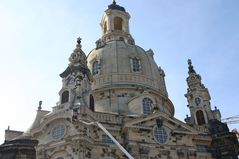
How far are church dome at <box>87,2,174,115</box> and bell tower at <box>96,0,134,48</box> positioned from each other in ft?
3.15

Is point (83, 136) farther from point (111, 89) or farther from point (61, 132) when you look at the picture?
point (111, 89)

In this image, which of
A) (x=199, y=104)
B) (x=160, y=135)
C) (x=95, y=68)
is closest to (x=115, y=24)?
(x=95, y=68)

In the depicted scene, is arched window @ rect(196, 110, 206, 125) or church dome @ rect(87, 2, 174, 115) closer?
church dome @ rect(87, 2, 174, 115)

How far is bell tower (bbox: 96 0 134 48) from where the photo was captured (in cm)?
5295

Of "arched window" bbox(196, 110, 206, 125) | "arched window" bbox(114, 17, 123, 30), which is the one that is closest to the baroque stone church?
"arched window" bbox(196, 110, 206, 125)

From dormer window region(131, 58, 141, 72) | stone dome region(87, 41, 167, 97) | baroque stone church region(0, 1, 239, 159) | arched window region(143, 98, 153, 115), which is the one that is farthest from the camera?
dormer window region(131, 58, 141, 72)

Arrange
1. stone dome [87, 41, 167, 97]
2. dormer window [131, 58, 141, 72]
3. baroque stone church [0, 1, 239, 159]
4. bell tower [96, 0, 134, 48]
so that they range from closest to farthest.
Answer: baroque stone church [0, 1, 239, 159] < stone dome [87, 41, 167, 97] < dormer window [131, 58, 141, 72] < bell tower [96, 0, 134, 48]

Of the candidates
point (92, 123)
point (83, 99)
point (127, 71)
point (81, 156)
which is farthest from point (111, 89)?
point (81, 156)

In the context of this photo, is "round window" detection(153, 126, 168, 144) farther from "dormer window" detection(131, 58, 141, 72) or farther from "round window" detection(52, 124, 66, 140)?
"dormer window" detection(131, 58, 141, 72)

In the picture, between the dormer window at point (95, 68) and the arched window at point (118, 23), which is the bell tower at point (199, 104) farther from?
the arched window at point (118, 23)

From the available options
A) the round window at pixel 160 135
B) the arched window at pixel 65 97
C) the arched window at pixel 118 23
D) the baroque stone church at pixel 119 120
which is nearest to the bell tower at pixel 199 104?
the baroque stone church at pixel 119 120

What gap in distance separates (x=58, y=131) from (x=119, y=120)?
6.44m

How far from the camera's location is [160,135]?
35.4 metres

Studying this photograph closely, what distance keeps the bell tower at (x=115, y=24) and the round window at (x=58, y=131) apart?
2093 centimetres
